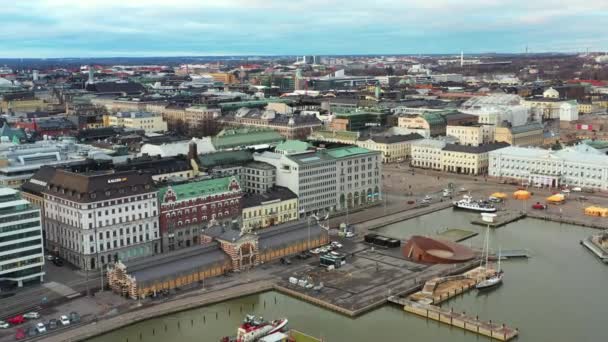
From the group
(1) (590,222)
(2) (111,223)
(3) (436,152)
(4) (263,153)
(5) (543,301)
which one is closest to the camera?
(5) (543,301)

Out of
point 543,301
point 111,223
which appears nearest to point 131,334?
point 111,223

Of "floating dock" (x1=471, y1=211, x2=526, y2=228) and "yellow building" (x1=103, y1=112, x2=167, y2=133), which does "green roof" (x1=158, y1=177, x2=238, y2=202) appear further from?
"yellow building" (x1=103, y1=112, x2=167, y2=133)

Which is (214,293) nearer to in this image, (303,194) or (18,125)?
(303,194)

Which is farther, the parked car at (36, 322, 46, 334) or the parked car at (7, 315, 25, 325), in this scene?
the parked car at (7, 315, 25, 325)

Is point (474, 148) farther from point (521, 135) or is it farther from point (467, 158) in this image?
point (521, 135)

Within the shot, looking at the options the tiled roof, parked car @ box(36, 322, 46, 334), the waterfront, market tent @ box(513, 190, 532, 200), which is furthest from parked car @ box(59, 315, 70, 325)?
the tiled roof

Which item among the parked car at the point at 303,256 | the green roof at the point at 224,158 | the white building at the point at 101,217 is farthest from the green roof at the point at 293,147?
the white building at the point at 101,217
